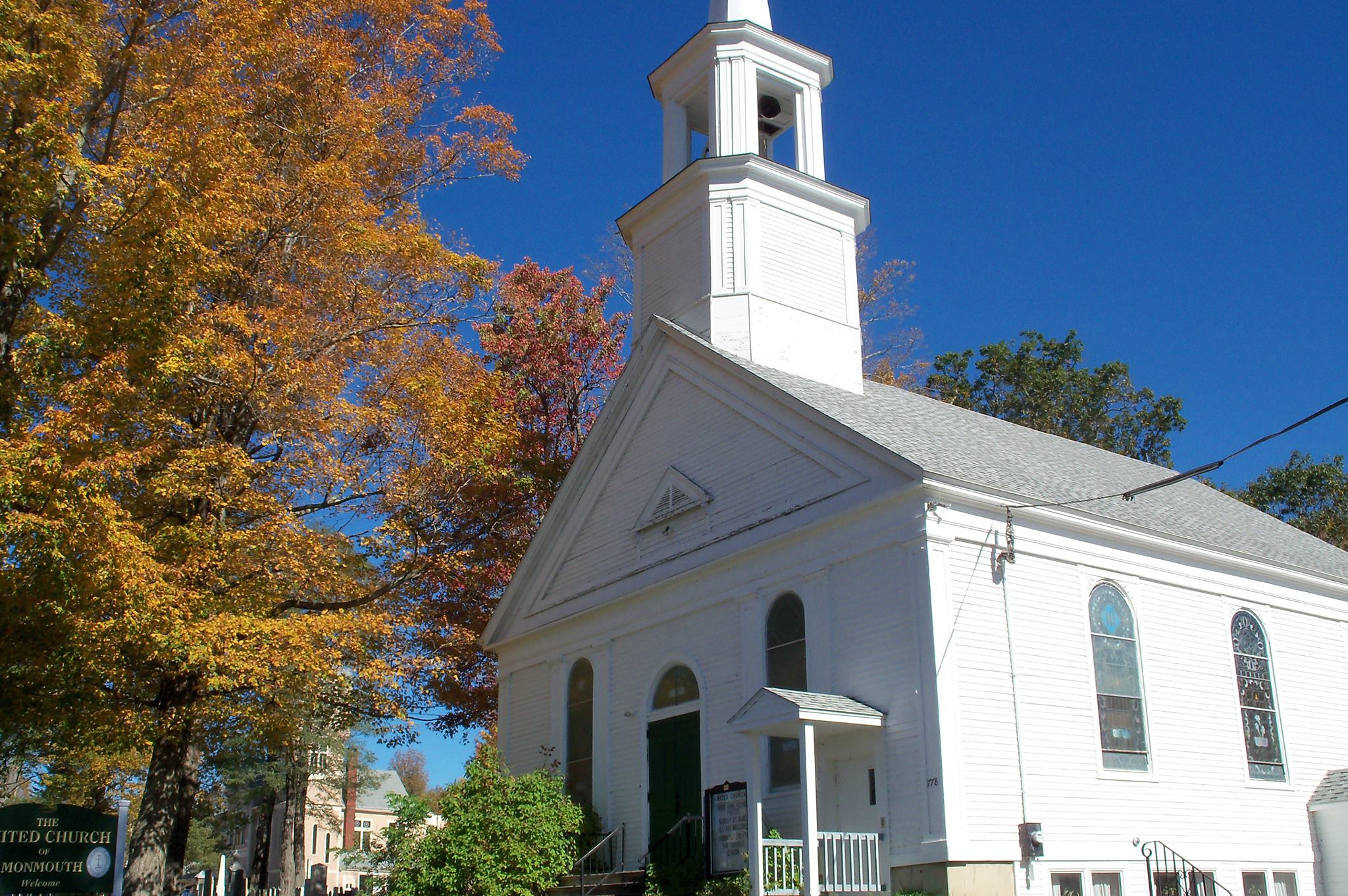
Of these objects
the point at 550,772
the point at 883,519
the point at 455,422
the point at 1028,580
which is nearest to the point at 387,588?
the point at 455,422

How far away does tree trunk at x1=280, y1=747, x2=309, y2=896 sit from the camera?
34188 millimetres

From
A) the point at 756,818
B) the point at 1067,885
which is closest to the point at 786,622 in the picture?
the point at 756,818

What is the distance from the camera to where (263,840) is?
40906mm

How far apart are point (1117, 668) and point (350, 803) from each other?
46.1 m

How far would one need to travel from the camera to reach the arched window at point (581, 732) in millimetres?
19312

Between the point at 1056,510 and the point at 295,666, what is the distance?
385 inches

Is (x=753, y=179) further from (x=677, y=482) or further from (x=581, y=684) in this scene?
(x=581, y=684)

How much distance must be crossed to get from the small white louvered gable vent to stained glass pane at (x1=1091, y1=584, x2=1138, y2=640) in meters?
5.49

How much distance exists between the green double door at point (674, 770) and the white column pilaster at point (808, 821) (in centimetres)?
350

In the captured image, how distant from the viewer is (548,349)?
3053 cm

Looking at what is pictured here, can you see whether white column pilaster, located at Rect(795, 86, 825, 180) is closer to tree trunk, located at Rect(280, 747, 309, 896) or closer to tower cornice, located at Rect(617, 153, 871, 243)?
tower cornice, located at Rect(617, 153, 871, 243)

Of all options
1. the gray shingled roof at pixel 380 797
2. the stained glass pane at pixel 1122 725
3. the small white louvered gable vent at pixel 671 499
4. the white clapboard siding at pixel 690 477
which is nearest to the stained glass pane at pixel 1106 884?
the stained glass pane at pixel 1122 725

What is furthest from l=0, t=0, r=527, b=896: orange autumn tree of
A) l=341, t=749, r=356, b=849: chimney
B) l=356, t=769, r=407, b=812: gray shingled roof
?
l=356, t=769, r=407, b=812: gray shingled roof

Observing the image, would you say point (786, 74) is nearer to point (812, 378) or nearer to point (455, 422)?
point (812, 378)
